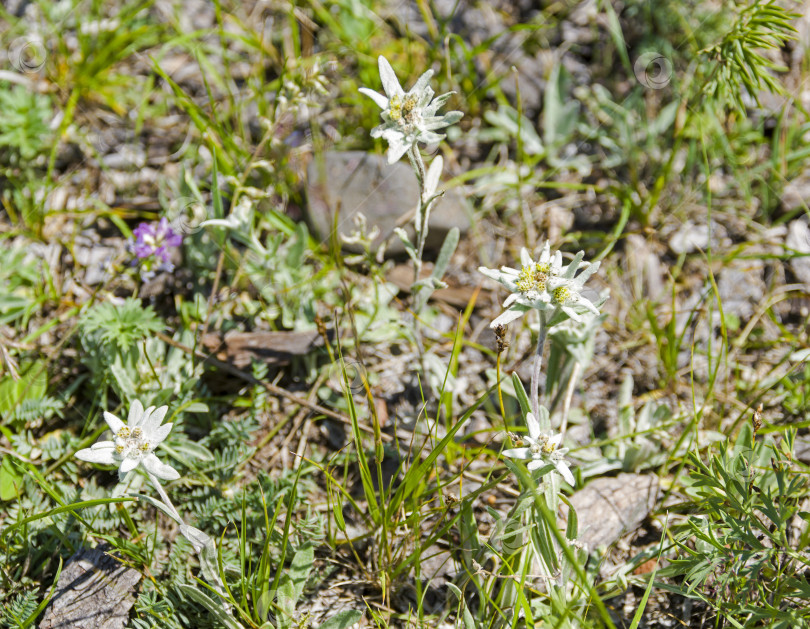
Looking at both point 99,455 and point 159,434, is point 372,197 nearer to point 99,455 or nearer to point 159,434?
point 159,434

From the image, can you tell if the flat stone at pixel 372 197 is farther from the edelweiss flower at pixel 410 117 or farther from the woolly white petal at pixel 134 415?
the woolly white petal at pixel 134 415

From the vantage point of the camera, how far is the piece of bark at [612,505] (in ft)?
9.28

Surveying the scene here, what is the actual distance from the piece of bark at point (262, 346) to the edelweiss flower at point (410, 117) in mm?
1235

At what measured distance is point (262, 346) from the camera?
3.24 meters

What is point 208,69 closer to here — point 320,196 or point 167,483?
point 320,196

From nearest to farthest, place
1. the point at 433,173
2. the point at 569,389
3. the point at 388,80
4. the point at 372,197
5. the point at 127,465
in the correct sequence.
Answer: the point at 127,465
the point at 388,80
the point at 433,173
the point at 569,389
the point at 372,197


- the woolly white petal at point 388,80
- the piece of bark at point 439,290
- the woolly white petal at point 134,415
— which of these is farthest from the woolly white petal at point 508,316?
the woolly white petal at point 134,415

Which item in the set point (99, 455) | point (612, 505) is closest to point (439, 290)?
point (612, 505)

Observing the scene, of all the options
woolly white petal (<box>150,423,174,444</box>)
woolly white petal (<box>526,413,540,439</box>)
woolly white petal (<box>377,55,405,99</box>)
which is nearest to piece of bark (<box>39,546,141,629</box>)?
woolly white petal (<box>150,423,174,444</box>)

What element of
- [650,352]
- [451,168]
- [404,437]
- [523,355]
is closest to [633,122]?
[451,168]

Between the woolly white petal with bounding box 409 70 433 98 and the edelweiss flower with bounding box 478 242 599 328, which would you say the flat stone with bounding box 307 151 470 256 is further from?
the edelweiss flower with bounding box 478 242 599 328

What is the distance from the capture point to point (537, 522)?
2.39 metres

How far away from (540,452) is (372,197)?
6.74 ft

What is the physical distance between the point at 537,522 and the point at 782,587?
0.93 meters
